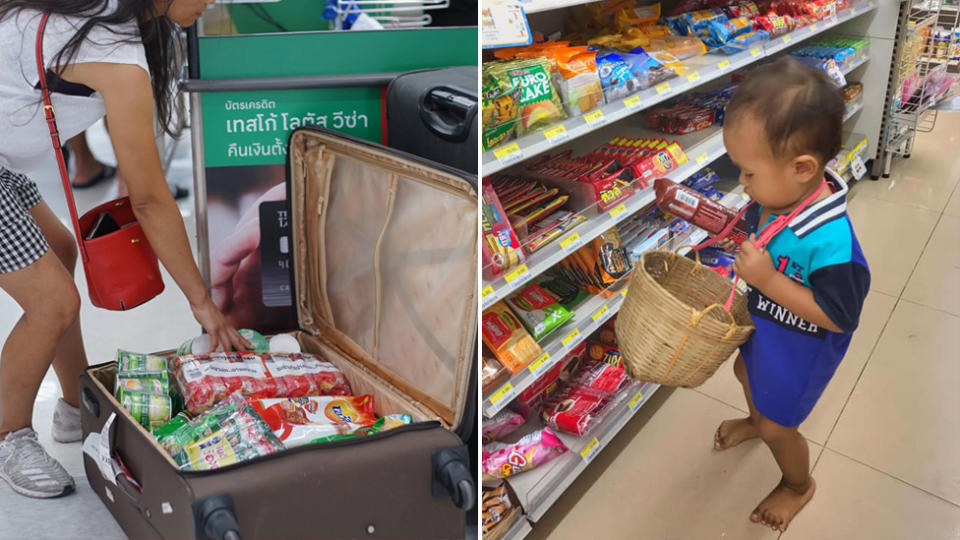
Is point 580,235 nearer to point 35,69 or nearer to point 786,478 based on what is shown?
point 786,478

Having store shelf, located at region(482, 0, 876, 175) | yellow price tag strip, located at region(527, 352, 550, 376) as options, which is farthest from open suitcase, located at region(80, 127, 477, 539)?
yellow price tag strip, located at region(527, 352, 550, 376)

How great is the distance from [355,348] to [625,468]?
0.84m

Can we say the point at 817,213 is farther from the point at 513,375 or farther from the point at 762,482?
the point at 762,482

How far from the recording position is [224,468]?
153 centimetres

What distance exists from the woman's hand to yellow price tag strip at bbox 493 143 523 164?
2.69 ft

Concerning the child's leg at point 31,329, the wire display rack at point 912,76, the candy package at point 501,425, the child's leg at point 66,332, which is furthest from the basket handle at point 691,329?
the wire display rack at point 912,76

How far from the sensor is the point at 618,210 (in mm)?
2365

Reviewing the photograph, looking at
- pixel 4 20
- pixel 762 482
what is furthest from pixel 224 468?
pixel 762 482

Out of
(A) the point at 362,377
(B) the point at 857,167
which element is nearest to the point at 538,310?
(A) the point at 362,377

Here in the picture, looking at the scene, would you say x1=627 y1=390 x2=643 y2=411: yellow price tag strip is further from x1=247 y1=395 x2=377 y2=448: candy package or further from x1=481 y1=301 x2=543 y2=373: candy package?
x1=247 y1=395 x2=377 y2=448: candy package

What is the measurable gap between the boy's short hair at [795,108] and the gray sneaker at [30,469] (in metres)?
1.82

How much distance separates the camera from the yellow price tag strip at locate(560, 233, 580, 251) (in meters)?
2.11

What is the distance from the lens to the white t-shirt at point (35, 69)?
176cm

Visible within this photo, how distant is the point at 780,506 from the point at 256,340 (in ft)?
4.77
